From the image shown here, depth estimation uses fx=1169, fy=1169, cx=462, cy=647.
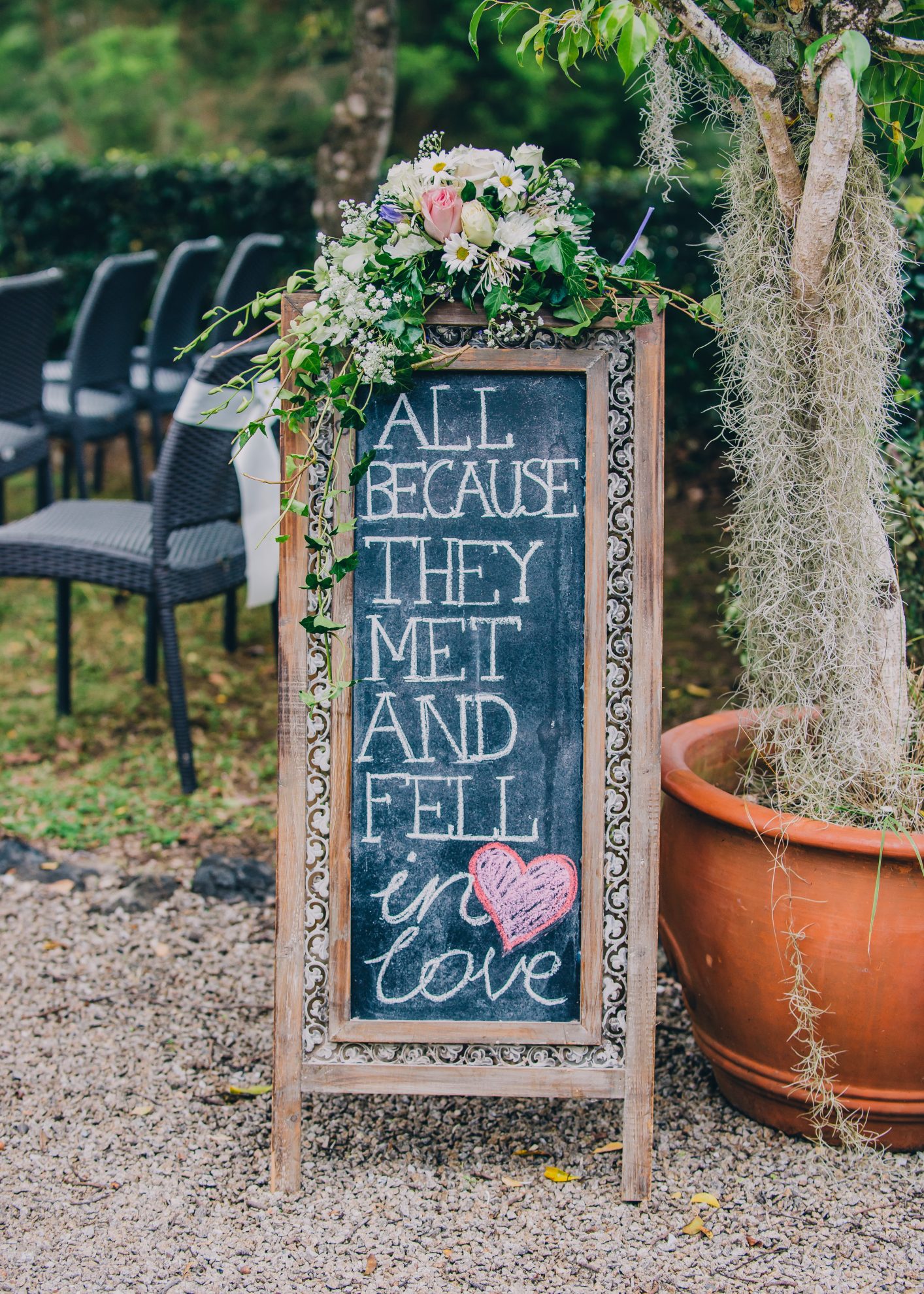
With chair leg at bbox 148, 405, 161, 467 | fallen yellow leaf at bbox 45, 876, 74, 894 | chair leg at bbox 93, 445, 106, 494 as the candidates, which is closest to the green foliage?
chair leg at bbox 93, 445, 106, 494

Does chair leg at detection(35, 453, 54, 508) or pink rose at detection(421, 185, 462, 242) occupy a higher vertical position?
pink rose at detection(421, 185, 462, 242)

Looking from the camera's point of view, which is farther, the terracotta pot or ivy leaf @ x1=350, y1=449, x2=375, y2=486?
the terracotta pot

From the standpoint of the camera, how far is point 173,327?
5.37 metres

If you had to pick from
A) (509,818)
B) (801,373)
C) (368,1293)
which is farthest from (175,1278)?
(801,373)

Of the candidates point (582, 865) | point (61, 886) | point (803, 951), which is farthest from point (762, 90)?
point (61, 886)

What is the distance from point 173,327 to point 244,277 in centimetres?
52

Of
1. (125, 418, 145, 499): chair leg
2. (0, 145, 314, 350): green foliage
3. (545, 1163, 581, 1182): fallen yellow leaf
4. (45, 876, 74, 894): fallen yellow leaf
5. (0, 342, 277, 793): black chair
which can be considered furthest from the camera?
(0, 145, 314, 350): green foliage

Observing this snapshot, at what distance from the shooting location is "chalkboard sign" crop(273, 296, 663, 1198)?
205cm

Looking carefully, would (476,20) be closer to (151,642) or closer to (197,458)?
(197,458)

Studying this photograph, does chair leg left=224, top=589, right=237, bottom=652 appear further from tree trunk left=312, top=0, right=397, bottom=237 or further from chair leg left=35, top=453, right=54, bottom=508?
tree trunk left=312, top=0, right=397, bottom=237

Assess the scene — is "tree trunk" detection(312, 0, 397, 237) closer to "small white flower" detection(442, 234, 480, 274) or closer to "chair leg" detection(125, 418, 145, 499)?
"chair leg" detection(125, 418, 145, 499)

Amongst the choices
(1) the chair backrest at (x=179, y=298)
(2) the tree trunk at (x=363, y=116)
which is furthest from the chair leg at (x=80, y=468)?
(2) the tree trunk at (x=363, y=116)

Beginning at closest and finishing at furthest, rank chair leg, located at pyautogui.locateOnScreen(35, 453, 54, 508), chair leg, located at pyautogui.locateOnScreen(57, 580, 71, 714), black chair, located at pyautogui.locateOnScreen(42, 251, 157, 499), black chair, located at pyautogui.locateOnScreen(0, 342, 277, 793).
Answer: black chair, located at pyautogui.locateOnScreen(0, 342, 277, 793) → chair leg, located at pyautogui.locateOnScreen(57, 580, 71, 714) → chair leg, located at pyautogui.locateOnScreen(35, 453, 54, 508) → black chair, located at pyautogui.locateOnScreen(42, 251, 157, 499)

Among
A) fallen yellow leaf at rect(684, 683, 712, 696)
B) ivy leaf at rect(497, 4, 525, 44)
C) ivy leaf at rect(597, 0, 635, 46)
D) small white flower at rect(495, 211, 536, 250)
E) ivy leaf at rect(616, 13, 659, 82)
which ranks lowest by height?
fallen yellow leaf at rect(684, 683, 712, 696)
